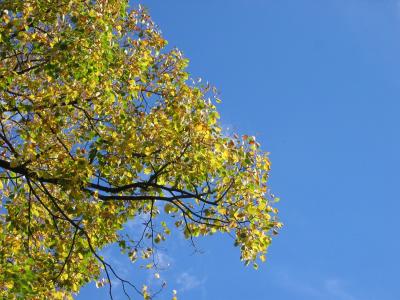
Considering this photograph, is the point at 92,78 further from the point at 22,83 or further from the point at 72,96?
the point at 22,83

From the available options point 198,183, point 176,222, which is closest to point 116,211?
point 176,222

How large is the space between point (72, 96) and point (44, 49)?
1733 millimetres

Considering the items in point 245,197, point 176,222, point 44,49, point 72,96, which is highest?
point 44,49

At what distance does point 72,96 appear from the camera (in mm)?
16516

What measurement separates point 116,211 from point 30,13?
634 cm

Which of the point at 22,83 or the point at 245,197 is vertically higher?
the point at 22,83

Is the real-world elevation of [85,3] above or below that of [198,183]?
above

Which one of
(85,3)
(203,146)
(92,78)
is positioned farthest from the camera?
(85,3)

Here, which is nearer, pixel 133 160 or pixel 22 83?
pixel 133 160

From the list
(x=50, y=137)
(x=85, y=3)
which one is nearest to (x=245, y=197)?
(x=50, y=137)

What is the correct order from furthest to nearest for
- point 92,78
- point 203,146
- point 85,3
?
point 85,3, point 92,78, point 203,146

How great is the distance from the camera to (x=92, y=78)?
16.5 m

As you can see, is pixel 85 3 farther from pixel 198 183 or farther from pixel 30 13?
pixel 198 183

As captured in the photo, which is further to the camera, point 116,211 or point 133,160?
point 116,211
